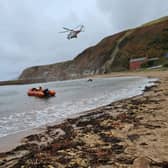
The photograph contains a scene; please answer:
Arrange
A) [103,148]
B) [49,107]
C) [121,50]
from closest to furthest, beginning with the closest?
[103,148], [49,107], [121,50]

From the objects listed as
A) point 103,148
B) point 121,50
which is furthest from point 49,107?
point 121,50

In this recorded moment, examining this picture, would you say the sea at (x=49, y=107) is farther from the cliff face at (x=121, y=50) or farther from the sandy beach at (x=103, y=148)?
the cliff face at (x=121, y=50)

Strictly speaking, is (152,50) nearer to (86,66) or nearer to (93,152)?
(86,66)

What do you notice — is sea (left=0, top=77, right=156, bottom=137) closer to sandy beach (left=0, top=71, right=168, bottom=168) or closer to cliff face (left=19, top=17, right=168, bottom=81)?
sandy beach (left=0, top=71, right=168, bottom=168)

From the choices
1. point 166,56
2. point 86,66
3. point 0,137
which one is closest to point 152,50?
point 166,56

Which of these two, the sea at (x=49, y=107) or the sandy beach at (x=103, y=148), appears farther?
the sea at (x=49, y=107)

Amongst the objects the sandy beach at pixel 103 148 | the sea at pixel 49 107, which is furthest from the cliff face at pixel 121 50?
the sandy beach at pixel 103 148

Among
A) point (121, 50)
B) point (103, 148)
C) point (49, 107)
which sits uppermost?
point (121, 50)

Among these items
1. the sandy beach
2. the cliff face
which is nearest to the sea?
the sandy beach

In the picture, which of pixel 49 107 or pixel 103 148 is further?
pixel 49 107

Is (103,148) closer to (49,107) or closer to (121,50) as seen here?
(49,107)
